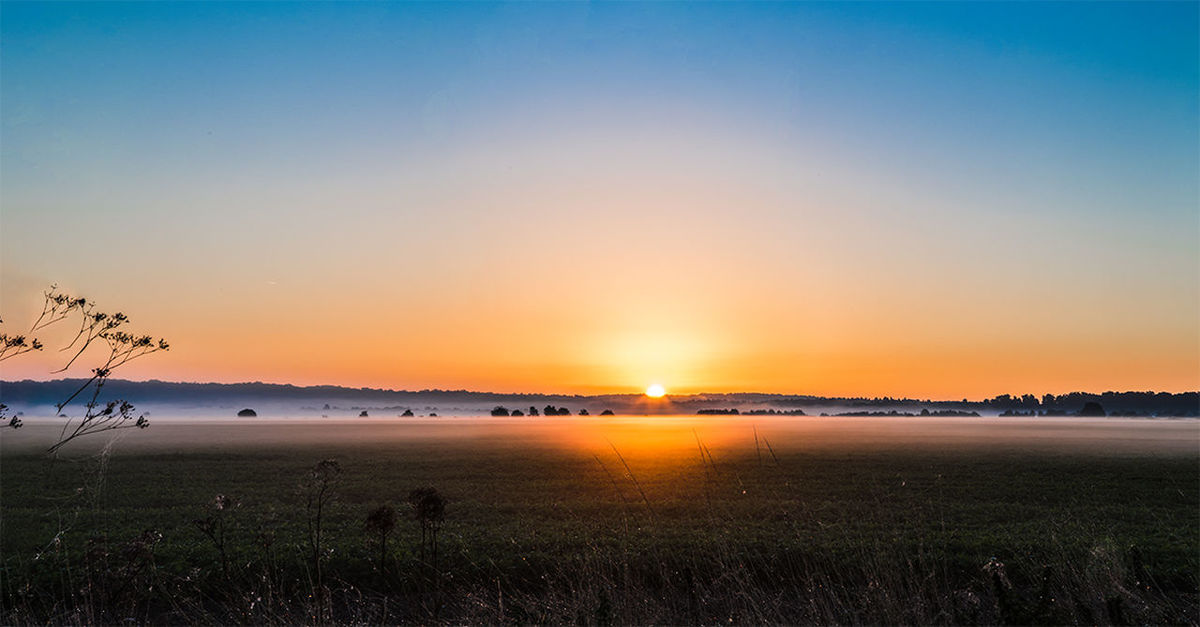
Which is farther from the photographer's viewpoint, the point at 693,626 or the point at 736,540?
the point at 736,540

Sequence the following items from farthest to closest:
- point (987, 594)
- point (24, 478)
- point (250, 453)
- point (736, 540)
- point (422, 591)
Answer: point (250, 453) < point (24, 478) < point (736, 540) < point (422, 591) < point (987, 594)

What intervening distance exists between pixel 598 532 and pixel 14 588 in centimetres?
1275

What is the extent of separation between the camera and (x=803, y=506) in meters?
25.7

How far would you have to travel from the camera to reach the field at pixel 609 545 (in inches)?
387

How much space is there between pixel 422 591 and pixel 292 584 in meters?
2.99

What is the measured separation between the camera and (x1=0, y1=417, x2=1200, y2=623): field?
9828 mm

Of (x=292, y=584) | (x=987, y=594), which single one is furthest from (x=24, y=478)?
(x=987, y=594)

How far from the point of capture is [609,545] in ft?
58.8

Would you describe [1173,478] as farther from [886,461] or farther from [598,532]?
[598,532]

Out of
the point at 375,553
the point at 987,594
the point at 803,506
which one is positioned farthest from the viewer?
the point at 803,506

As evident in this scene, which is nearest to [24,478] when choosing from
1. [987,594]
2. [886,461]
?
[987,594]

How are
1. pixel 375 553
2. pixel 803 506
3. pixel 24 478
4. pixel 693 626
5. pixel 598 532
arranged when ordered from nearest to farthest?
pixel 693 626 → pixel 375 553 → pixel 598 532 → pixel 803 506 → pixel 24 478

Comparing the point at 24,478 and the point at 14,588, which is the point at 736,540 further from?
the point at 24,478

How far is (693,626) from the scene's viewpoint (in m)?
9.96
